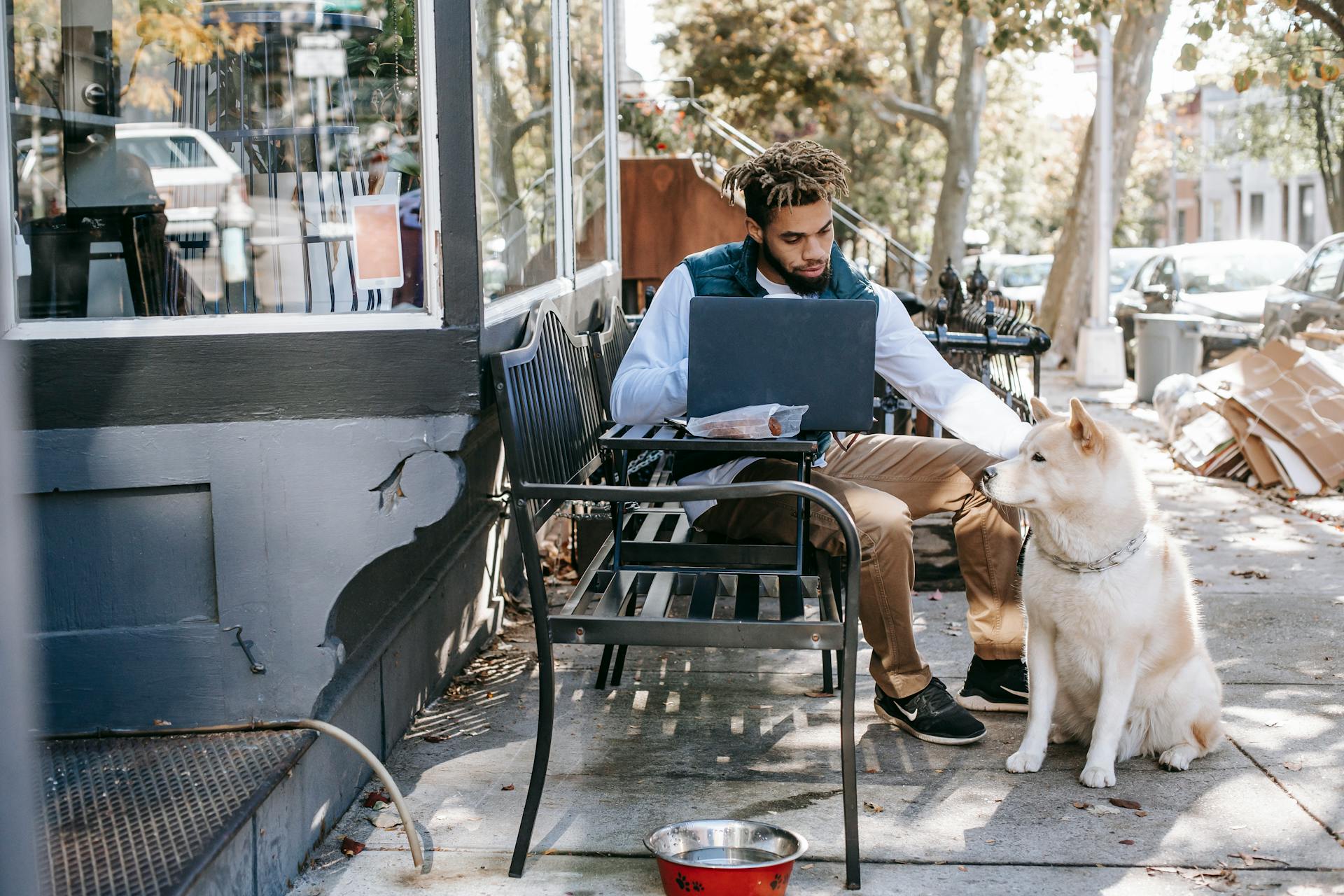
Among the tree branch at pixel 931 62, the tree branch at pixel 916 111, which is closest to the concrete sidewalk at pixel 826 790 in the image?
the tree branch at pixel 916 111

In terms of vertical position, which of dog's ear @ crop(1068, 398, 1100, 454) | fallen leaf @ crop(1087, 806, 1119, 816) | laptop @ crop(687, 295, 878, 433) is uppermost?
laptop @ crop(687, 295, 878, 433)

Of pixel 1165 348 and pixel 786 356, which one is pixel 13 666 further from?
pixel 1165 348

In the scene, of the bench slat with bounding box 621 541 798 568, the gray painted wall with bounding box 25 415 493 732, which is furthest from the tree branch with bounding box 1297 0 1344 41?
the gray painted wall with bounding box 25 415 493 732

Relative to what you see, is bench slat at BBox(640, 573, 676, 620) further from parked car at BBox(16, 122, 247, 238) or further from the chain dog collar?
parked car at BBox(16, 122, 247, 238)

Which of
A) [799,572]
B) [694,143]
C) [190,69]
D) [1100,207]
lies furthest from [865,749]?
[1100,207]

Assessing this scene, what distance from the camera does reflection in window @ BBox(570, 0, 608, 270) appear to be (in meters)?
6.88

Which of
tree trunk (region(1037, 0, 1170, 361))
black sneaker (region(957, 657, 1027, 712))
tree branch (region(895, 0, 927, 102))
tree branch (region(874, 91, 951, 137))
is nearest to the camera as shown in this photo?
black sneaker (region(957, 657, 1027, 712))

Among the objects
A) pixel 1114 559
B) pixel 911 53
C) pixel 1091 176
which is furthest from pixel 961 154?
pixel 1114 559

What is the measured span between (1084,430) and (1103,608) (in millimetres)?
523

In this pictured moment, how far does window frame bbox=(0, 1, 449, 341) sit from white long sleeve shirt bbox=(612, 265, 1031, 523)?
716 millimetres

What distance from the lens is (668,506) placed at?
16.7 ft

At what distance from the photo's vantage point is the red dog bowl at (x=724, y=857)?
9.71ft

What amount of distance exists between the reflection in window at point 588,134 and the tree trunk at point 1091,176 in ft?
39.4

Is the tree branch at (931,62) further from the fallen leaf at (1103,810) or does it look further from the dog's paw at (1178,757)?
the fallen leaf at (1103,810)
